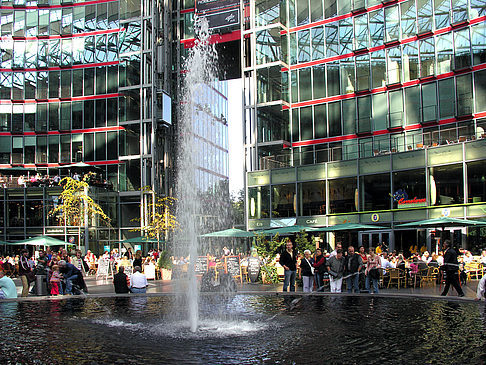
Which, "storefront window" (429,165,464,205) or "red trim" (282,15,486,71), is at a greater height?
"red trim" (282,15,486,71)

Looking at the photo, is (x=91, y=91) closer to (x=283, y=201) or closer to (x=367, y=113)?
(x=283, y=201)

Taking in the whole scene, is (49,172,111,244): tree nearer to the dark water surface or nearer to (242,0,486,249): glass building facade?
(242,0,486,249): glass building facade

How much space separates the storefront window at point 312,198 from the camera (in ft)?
131

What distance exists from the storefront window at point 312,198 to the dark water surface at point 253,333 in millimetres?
23367

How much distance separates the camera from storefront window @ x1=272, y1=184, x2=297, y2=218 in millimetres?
41281

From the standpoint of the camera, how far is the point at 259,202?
141 ft

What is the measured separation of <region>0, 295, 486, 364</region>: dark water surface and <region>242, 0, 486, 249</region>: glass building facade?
18934 mm

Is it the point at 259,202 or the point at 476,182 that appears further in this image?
the point at 259,202

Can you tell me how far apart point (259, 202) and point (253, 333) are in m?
31.9

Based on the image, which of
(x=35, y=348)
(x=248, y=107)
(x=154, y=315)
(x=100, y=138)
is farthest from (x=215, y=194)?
(x=35, y=348)

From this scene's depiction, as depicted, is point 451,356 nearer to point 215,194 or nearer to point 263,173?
point 263,173

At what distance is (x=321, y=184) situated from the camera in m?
39.9

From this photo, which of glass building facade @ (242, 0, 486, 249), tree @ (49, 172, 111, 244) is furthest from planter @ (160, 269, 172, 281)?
glass building facade @ (242, 0, 486, 249)

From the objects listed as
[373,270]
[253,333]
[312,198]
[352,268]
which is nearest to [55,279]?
[253,333]
